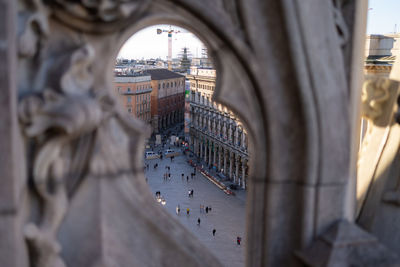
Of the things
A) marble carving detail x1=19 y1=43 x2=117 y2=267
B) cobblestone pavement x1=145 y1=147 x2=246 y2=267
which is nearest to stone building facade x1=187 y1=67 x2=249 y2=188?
cobblestone pavement x1=145 y1=147 x2=246 y2=267

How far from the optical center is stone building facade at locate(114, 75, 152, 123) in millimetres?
34969

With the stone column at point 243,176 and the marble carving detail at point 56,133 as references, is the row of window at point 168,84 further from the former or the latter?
the marble carving detail at point 56,133

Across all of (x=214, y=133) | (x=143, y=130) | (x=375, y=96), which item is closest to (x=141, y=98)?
(x=214, y=133)

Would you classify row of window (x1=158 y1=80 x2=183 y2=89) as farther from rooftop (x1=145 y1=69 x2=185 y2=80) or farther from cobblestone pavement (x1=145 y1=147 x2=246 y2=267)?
cobblestone pavement (x1=145 y1=147 x2=246 y2=267)

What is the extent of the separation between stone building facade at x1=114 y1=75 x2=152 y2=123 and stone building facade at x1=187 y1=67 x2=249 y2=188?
4.20m

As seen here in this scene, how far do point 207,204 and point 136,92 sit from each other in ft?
59.7

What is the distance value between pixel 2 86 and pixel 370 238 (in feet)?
3.95

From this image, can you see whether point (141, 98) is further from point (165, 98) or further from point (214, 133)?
point (214, 133)

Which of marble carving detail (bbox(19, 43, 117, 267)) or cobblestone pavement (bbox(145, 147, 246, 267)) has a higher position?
marble carving detail (bbox(19, 43, 117, 267))

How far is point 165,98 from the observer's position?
45.8m

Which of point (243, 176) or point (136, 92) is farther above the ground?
point (136, 92)

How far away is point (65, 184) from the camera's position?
1.30 meters

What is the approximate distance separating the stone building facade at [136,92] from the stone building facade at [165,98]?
A: 9.68ft

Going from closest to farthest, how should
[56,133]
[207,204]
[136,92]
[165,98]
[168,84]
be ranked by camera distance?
[56,133], [207,204], [136,92], [165,98], [168,84]
